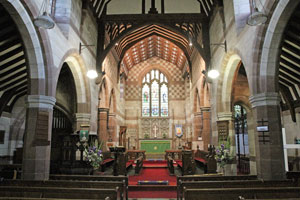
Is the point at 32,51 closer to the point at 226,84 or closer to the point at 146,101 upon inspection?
the point at 226,84

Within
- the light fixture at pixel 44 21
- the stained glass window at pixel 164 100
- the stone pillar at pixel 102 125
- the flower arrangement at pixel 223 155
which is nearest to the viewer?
the light fixture at pixel 44 21

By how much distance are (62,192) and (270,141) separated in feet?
15.6

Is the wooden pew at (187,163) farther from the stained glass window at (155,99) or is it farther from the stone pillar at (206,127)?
the stained glass window at (155,99)

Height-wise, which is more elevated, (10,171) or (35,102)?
(35,102)

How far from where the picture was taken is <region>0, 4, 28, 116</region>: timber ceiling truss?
6.62m

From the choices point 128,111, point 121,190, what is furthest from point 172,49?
point 121,190

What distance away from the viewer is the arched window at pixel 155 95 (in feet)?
67.8

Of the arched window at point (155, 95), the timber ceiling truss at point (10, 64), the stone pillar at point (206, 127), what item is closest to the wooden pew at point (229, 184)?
the timber ceiling truss at point (10, 64)

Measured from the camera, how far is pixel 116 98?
16.3 m

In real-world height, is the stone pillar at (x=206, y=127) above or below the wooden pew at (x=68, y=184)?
above

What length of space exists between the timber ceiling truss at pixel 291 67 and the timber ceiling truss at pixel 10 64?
7089mm

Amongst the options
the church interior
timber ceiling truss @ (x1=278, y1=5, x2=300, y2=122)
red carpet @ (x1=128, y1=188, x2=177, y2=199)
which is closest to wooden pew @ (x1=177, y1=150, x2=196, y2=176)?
the church interior

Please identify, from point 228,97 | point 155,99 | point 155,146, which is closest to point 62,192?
point 228,97

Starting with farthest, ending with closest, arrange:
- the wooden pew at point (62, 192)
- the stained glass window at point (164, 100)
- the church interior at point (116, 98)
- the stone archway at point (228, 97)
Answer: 1. the stained glass window at point (164, 100)
2. the stone archway at point (228, 97)
3. the church interior at point (116, 98)
4. the wooden pew at point (62, 192)
